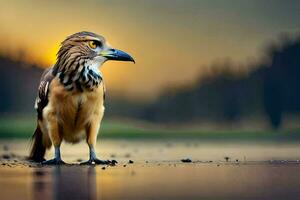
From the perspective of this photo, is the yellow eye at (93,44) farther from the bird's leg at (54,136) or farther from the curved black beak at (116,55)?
the bird's leg at (54,136)

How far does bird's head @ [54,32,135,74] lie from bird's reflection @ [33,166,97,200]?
0.98 metres

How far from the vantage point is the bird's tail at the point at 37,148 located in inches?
350

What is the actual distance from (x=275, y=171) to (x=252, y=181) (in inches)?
42.1

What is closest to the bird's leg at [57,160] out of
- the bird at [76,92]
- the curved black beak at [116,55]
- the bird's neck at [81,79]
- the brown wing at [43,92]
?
the bird at [76,92]

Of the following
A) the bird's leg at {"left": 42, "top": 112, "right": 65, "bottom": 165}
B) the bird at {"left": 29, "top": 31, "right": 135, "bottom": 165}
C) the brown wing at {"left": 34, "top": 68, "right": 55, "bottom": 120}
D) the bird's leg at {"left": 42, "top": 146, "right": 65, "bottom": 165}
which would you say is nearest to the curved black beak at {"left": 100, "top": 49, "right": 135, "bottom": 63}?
the bird at {"left": 29, "top": 31, "right": 135, "bottom": 165}

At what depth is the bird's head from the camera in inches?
321

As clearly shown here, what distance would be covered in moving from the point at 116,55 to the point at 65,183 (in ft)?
7.68

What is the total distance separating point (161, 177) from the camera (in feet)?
21.8

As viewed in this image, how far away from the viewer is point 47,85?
810 centimetres

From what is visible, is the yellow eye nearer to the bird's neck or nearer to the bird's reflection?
the bird's neck

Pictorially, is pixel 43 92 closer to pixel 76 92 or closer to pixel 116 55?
Result: pixel 76 92

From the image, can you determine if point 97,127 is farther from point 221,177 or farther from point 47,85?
point 221,177

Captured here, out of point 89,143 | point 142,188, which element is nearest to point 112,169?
point 89,143

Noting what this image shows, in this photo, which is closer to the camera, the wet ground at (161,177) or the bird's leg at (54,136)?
the wet ground at (161,177)
